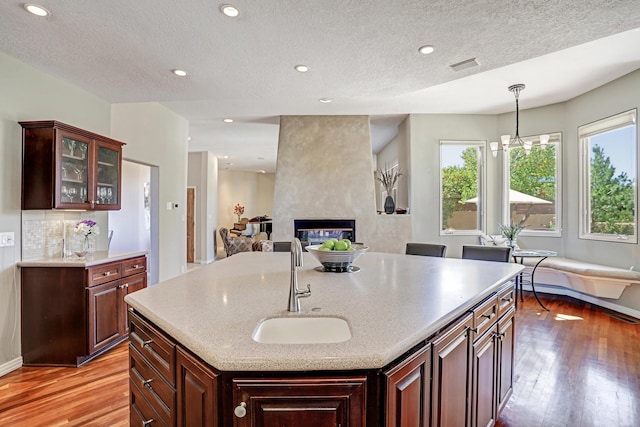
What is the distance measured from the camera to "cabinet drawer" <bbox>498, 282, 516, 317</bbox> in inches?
75.1

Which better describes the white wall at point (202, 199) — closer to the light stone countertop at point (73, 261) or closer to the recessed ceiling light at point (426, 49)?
the light stone countertop at point (73, 261)

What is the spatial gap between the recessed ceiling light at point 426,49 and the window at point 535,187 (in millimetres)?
3452

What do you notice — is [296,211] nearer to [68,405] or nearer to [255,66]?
[255,66]

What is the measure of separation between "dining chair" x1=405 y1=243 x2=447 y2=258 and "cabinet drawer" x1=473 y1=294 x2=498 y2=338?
1.34 meters

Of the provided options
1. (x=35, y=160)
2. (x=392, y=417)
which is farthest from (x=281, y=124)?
(x=392, y=417)

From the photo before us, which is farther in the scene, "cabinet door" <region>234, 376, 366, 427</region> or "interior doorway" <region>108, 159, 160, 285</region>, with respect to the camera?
"interior doorway" <region>108, 159, 160, 285</region>

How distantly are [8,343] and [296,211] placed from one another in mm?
3722

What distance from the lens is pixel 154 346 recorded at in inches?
51.8

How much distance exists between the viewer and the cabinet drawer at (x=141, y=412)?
1326 millimetres

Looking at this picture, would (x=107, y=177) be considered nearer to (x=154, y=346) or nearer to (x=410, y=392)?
(x=154, y=346)

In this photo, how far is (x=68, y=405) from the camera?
86.7 inches

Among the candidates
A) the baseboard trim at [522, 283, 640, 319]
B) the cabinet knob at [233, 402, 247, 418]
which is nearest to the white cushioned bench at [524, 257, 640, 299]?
the baseboard trim at [522, 283, 640, 319]

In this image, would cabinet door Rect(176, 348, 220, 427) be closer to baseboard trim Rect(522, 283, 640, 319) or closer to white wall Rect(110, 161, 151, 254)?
baseboard trim Rect(522, 283, 640, 319)

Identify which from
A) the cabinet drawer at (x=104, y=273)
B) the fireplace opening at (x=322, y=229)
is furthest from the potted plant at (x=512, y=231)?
the cabinet drawer at (x=104, y=273)
